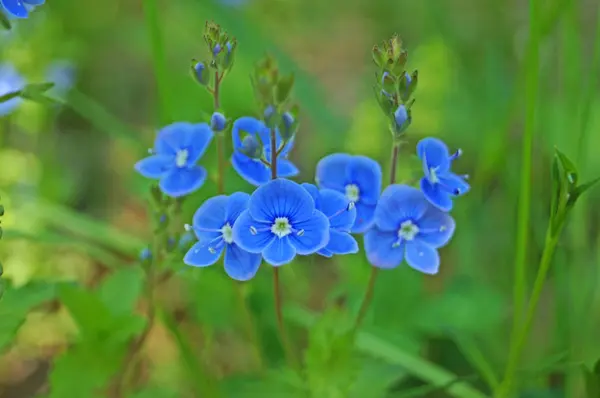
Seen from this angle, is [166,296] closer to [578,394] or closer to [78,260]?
[78,260]

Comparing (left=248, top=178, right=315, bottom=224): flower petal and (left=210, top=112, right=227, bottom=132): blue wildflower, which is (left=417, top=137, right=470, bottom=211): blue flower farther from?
(left=210, top=112, right=227, bottom=132): blue wildflower

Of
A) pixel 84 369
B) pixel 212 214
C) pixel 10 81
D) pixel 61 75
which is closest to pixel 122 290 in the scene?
pixel 84 369

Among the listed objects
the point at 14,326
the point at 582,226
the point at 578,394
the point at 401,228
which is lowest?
the point at 578,394

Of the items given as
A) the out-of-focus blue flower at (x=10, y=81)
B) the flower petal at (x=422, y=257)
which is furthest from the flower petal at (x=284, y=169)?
the out-of-focus blue flower at (x=10, y=81)

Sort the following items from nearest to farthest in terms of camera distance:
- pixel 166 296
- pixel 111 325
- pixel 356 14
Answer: pixel 111 325 → pixel 166 296 → pixel 356 14

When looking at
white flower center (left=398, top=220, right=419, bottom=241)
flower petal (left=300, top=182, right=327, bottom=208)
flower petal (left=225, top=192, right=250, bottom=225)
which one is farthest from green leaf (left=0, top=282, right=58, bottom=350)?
white flower center (left=398, top=220, right=419, bottom=241)

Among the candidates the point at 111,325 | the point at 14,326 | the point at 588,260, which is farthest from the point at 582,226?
the point at 14,326

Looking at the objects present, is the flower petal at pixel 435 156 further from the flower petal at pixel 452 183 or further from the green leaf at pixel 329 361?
the green leaf at pixel 329 361
